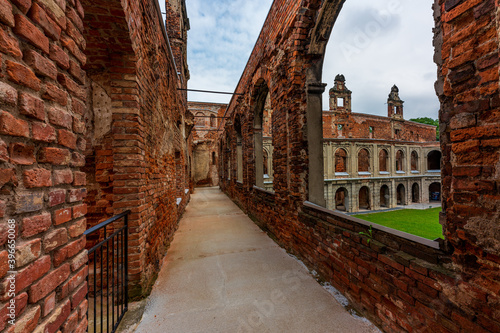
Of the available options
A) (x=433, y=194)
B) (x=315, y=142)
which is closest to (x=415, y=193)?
(x=433, y=194)

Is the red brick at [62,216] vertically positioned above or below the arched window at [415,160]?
below

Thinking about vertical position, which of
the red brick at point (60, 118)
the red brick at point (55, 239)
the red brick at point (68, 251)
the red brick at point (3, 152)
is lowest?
the red brick at point (68, 251)

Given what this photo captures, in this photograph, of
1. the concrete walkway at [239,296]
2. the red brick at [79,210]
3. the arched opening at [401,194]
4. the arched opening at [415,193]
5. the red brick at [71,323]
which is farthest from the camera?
the arched opening at [415,193]

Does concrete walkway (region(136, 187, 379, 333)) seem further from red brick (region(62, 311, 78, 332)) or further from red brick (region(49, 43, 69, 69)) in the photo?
red brick (region(49, 43, 69, 69))

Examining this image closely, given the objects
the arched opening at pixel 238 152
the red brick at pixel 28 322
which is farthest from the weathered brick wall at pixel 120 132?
the arched opening at pixel 238 152

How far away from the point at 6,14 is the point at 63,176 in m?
0.72

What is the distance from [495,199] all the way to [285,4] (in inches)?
175

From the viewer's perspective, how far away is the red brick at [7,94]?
73 centimetres

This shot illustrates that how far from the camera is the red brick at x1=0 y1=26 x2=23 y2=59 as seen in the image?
74cm

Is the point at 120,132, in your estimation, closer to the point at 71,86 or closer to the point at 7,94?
the point at 71,86

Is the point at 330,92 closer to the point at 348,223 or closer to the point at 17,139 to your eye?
the point at 348,223

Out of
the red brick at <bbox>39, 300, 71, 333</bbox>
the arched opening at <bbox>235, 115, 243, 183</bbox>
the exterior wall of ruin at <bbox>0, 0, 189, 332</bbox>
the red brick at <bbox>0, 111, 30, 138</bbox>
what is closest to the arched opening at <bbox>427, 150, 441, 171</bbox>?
the arched opening at <bbox>235, 115, 243, 183</bbox>

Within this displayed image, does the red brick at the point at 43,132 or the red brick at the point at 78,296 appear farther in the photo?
the red brick at the point at 78,296

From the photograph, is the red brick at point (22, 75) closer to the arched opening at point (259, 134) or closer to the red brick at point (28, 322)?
the red brick at point (28, 322)
